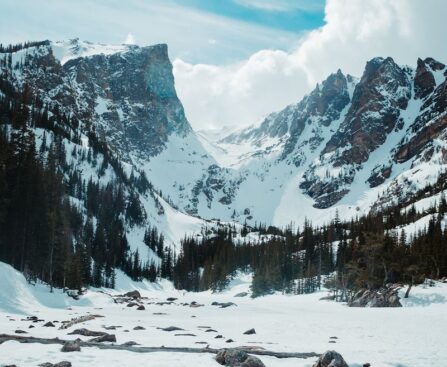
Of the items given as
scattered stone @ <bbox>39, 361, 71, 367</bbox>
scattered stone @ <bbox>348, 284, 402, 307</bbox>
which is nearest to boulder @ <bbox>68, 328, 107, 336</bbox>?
scattered stone @ <bbox>39, 361, 71, 367</bbox>

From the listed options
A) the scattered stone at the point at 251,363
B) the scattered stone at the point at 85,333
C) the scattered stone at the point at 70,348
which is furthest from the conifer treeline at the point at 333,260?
the scattered stone at the point at 70,348

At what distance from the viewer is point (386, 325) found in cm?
4103

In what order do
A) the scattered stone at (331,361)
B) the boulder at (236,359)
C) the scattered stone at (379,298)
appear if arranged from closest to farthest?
the scattered stone at (331,361), the boulder at (236,359), the scattered stone at (379,298)

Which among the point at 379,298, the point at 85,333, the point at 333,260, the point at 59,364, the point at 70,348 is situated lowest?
the point at 379,298

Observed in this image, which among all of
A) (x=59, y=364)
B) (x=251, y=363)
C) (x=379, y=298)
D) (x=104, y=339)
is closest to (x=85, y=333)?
(x=104, y=339)

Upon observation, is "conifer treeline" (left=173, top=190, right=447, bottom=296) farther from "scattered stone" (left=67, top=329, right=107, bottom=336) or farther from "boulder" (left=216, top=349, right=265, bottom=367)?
"boulder" (left=216, top=349, right=265, bottom=367)

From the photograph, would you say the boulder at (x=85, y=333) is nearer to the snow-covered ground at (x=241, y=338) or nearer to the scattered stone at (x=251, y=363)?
the snow-covered ground at (x=241, y=338)

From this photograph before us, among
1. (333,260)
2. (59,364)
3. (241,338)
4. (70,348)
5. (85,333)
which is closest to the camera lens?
(59,364)

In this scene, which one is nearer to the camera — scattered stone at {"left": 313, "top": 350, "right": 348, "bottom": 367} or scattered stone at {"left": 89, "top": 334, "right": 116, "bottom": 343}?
scattered stone at {"left": 313, "top": 350, "right": 348, "bottom": 367}

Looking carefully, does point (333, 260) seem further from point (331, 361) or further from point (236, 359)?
point (236, 359)

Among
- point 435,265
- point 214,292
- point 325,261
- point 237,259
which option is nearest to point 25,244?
point 435,265

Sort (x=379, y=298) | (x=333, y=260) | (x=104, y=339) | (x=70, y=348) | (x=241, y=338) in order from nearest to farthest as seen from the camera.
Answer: (x=70, y=348) → (x=104, y=339) → (x=241, y=338) → (x=379, y=298) → (x=333, y=260)

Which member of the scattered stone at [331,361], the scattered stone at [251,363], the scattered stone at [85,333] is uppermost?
the scattered stone at [331,361]

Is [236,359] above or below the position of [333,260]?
below
